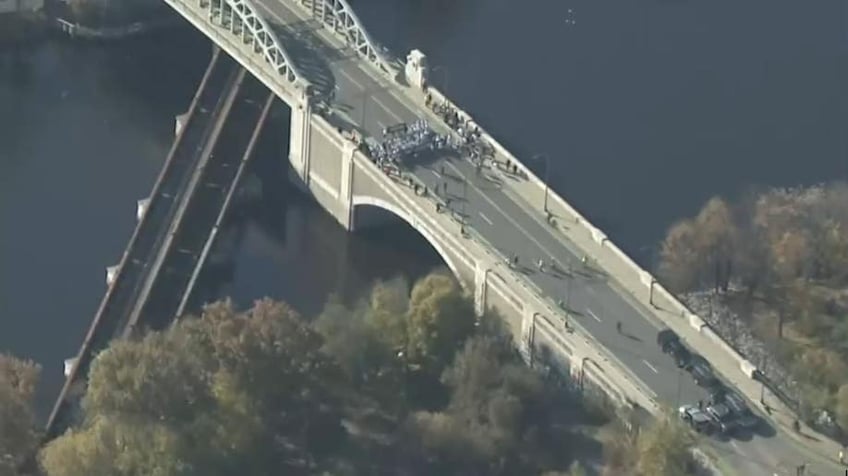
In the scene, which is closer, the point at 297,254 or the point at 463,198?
the point at 463,198

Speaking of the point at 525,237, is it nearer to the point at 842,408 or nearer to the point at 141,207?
the point at 842,408

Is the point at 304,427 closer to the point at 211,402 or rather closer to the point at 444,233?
the point at 211,402

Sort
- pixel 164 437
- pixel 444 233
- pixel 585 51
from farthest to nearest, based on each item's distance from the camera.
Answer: pixel 585 51 < pixel 444 233 < pixel 164 437

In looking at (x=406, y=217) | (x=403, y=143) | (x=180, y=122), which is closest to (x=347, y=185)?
(x=403, y=143)

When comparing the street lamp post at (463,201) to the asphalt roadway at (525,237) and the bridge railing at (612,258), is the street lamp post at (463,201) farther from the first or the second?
the bridge railing at (612,258)

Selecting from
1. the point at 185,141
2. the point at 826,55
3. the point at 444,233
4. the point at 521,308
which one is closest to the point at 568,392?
the point at 521,308

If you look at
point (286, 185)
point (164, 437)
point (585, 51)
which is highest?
point (585, 51)

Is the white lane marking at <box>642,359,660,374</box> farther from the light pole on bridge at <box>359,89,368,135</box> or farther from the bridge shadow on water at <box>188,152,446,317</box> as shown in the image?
the light pole on bridge at <box>359,89,368,135</box>
